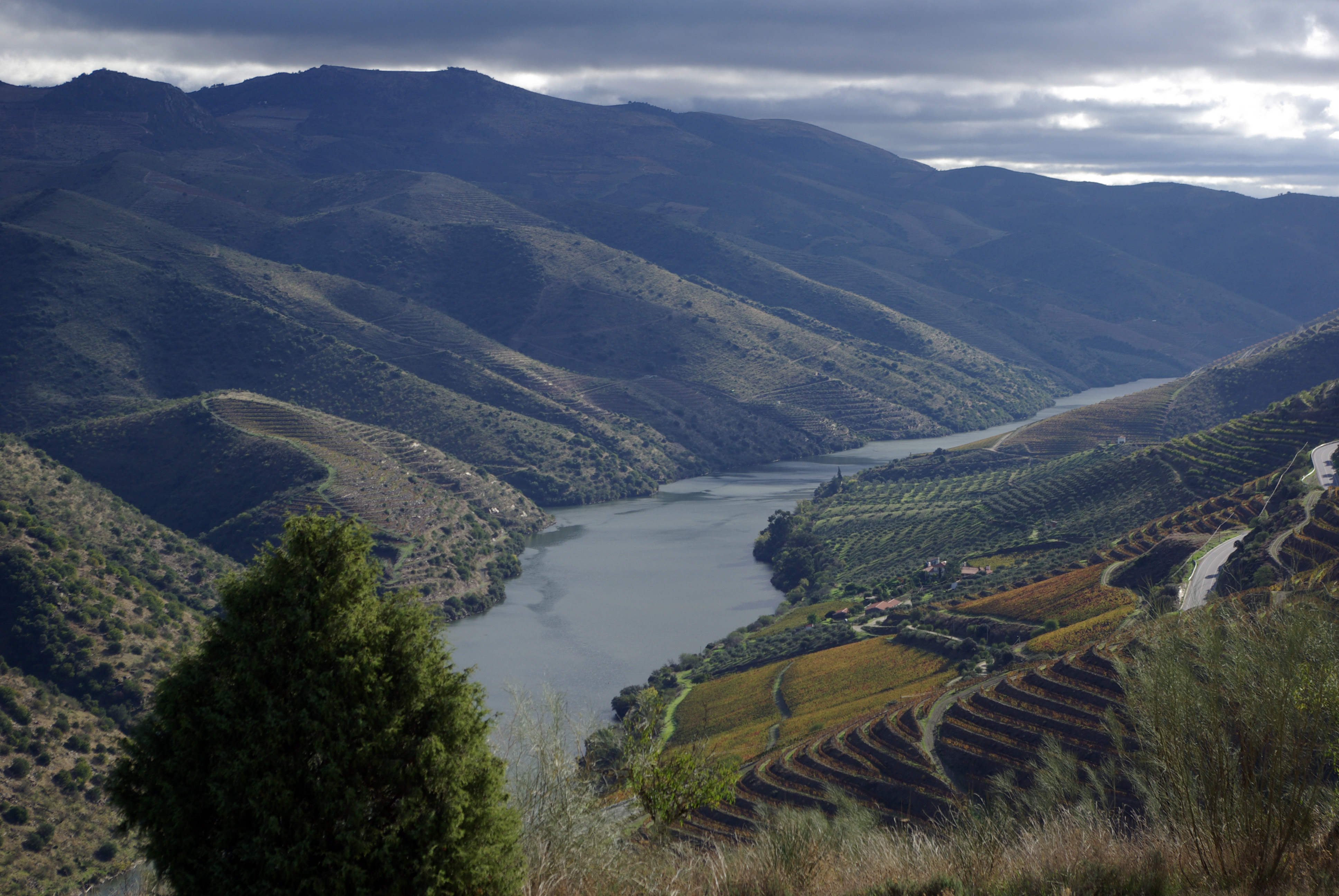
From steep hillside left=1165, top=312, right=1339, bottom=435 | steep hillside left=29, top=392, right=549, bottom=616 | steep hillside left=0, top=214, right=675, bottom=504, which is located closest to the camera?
steep hillside left=29, top=392, right=549, bottom=616

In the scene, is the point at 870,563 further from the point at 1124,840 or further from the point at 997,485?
the point at 1124,840

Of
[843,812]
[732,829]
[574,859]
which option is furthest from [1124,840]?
[732,829]

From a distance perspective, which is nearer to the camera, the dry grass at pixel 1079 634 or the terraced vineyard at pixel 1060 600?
the dry grass at pixel 1079 634

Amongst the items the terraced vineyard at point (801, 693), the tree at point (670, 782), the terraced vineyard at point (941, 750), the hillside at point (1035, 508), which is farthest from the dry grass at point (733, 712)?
the tree at point (670, 782)

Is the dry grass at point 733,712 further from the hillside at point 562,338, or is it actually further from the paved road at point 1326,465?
the hillside at point 562,338

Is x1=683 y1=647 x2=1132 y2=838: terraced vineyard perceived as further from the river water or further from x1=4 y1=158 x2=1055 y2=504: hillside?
x1=4 y1=158 x2=1055 y2=504: hillside

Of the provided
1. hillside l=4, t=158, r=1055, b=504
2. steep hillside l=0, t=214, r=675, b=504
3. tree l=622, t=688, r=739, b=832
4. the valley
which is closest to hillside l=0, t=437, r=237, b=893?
the valley
